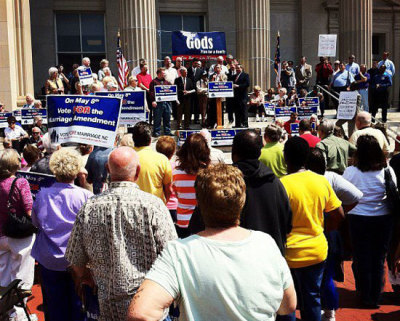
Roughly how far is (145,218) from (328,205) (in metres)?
2.01

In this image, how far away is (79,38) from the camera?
23.2 metres

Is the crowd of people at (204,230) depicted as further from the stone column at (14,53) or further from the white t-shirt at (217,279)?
the stone column at (14,53)

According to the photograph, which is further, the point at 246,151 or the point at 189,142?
the point at 189,142

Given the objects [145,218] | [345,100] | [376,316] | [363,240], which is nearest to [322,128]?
[363,240]

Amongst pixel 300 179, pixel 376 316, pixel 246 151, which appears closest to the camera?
pixel 246 151

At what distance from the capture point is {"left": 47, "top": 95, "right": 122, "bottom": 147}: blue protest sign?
269 inches

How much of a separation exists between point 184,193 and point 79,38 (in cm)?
1931

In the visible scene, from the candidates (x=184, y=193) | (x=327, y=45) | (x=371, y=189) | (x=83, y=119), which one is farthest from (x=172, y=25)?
(x=184, y=193)

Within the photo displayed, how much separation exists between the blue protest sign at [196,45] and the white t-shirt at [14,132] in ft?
22.7

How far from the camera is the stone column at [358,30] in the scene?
21.7 metres

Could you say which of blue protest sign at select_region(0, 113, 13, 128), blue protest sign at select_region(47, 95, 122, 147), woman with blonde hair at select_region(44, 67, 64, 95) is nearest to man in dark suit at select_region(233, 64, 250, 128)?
woman with blonde hair at select_region(44, 67, 64, 95)

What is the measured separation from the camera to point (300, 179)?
183 inches

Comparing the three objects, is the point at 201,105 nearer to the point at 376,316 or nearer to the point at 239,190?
the point at 376,316

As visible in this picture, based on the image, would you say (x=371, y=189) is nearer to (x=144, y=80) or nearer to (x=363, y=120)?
(x=363, y=120)
